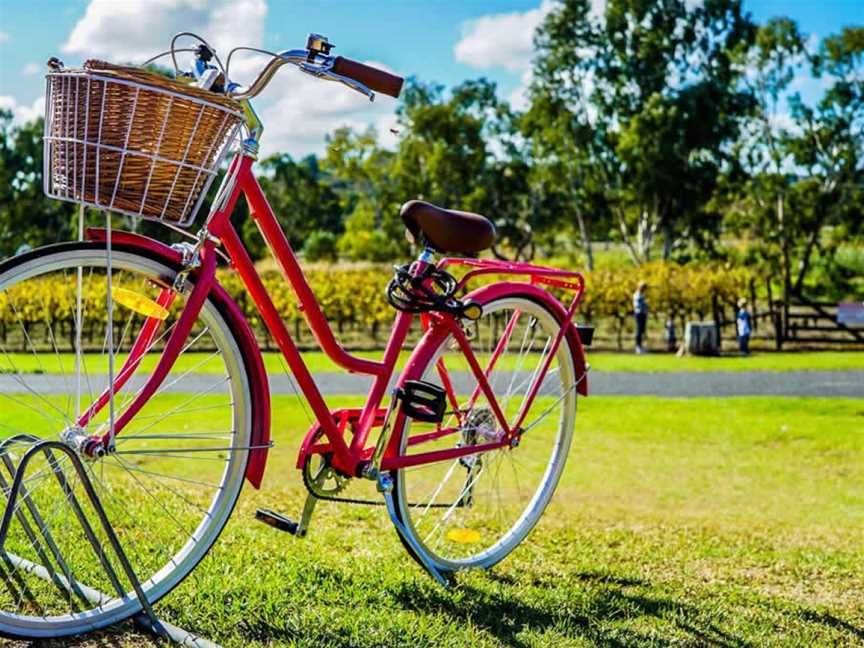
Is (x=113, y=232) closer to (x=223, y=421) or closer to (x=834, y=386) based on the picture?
(x=223, y=421)

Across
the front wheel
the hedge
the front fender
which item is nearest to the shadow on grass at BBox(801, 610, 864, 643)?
the front wheel

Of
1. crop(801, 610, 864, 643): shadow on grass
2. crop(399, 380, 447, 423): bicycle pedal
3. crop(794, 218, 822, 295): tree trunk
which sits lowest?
crop(801, 610, 864, 643): shadow on grass

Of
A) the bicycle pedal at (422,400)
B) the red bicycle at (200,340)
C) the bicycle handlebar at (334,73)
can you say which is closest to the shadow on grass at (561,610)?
the red bicycle at (200,340)

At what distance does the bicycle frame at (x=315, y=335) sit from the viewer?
300 centimetres

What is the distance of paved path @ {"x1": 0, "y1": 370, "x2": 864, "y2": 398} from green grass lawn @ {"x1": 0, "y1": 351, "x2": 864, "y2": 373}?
868 millimetres

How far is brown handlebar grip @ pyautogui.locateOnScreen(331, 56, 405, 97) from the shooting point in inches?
121

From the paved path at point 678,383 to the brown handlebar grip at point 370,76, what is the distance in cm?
1067

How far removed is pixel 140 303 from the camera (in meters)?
2.93

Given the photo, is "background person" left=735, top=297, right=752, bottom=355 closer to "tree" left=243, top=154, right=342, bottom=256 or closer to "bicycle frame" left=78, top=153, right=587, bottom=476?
"bicycle frame" left=78, top=153, right=587, bottom=476

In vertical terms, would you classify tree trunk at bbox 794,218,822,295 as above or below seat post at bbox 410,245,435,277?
above

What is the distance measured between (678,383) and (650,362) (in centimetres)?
366

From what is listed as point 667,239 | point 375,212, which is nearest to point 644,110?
point 667,239

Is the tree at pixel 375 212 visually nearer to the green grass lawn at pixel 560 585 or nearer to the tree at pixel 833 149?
the tree at pixel 833 149

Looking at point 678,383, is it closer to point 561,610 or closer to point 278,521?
point 561,610
